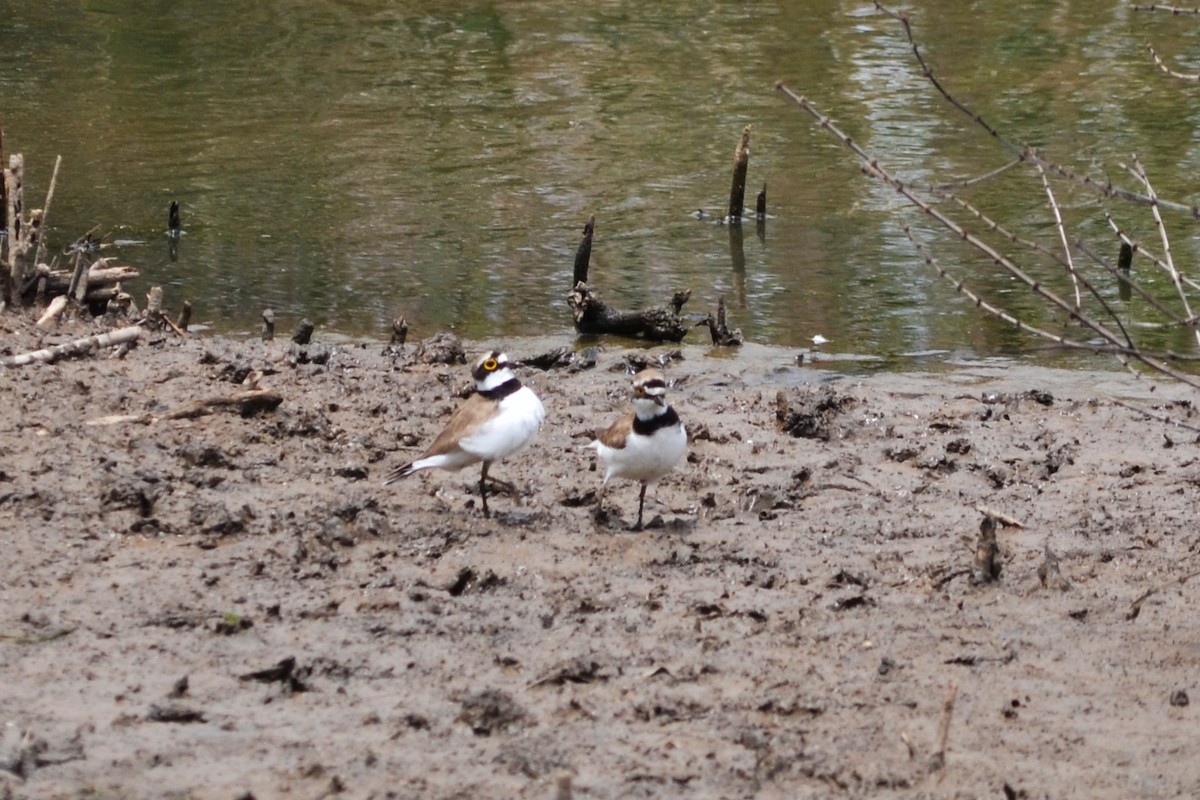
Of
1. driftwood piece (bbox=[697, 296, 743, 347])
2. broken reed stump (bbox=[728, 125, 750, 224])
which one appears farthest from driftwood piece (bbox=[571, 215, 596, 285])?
broken reed stump (bbox=[728, 125, 750, 224])

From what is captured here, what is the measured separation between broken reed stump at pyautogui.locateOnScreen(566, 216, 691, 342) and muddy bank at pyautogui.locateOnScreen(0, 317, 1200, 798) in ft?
5.24

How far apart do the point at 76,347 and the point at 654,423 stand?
3.58 meters

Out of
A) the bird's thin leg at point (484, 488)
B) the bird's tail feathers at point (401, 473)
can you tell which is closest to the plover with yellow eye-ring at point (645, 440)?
the bird's thin leg at point (484, 488)

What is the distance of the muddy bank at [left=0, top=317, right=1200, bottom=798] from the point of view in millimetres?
4848

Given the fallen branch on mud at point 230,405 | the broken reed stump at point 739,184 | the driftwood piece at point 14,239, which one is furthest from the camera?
the broken reed stump at point 739,184

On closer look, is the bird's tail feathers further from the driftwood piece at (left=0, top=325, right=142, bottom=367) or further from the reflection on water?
the reflection on water

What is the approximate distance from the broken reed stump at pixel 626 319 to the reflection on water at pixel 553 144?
593 mm

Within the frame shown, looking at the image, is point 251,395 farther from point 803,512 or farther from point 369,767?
point 369,767

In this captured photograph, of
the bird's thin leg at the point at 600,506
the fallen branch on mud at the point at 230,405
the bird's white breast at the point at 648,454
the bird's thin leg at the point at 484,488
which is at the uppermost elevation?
the bird's white breast at the point at 648,454

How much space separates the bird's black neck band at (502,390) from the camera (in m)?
7.41

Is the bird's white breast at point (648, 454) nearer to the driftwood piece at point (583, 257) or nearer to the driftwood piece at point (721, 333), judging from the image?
the driftwood piece at point (721, 333)

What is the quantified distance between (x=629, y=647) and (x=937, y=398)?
4385 mm

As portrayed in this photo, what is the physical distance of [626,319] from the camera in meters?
11.2

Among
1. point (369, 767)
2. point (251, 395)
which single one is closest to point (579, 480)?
point (251, 395)
